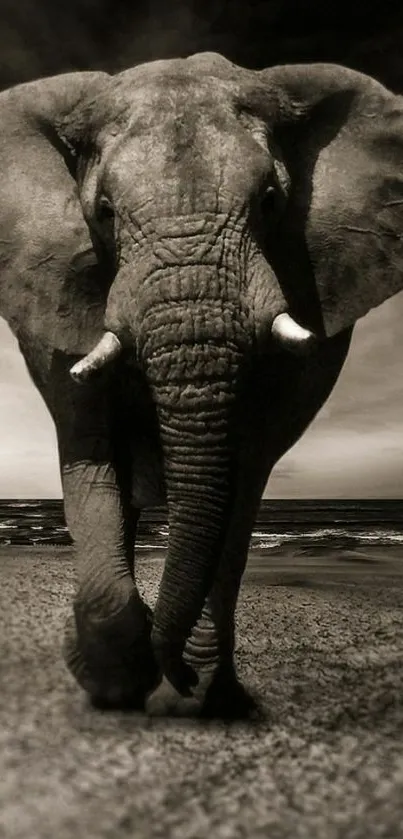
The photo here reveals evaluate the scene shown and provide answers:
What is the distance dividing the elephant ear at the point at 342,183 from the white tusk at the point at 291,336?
0.33 m

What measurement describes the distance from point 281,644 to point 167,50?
1865mm

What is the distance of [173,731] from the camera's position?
5.82 feet

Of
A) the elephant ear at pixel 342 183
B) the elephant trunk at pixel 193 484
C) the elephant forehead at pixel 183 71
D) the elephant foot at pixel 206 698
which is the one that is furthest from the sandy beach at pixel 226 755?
the elephant forehead at pixel 183 71

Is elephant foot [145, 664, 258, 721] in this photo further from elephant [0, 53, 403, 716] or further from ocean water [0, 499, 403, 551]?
ocean water [0, 499, 403, 551]

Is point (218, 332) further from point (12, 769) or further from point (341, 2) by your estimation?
point (341, 2)

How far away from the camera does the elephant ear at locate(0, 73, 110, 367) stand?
184 cm

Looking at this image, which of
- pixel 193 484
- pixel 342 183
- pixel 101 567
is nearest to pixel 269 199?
pixel 342 183

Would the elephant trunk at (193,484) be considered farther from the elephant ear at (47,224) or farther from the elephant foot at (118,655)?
the elephant ear at (47,224)

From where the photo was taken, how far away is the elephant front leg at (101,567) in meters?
1.78

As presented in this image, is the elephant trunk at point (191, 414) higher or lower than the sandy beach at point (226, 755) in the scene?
higher

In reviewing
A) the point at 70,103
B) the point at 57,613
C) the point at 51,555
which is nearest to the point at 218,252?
the point at 70,103

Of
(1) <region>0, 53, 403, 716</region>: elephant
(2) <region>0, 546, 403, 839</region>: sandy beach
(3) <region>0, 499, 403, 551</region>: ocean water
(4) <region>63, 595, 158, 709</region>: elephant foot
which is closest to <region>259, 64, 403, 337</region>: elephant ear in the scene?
(1) <region>0, 53, 403, 716</region>: elephant

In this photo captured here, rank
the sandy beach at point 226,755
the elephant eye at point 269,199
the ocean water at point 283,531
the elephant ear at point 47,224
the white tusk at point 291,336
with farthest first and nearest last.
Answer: the ocean water at point 283,531 < the elephant ear at point 47,224 < the elephant eye at point 269,199 < the white tusk at point 291,336 < the sandy beach at point 226,755

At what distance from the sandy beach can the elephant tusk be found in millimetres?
668
